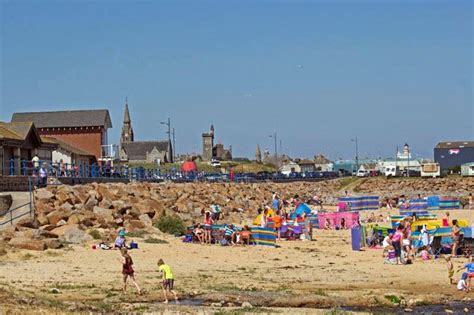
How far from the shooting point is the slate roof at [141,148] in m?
130

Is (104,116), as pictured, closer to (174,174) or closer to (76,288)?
(174,174)

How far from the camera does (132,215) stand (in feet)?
106

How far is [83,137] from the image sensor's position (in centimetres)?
6612

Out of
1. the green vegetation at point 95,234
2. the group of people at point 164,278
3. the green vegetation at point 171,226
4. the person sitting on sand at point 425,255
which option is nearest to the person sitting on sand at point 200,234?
the green vegetation at point 171,226

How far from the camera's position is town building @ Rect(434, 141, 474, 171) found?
123 metres

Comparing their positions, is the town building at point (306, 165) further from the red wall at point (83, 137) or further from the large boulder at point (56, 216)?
the large boulder at point (56, 216)

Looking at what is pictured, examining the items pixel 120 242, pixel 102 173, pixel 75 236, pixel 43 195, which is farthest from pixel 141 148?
pixel 120 242

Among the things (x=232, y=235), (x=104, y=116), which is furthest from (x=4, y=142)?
(x=104, y=116)

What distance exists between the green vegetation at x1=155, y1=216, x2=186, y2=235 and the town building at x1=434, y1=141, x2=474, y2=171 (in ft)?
313

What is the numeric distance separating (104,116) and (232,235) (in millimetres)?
39168

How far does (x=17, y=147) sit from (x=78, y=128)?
87.1ft

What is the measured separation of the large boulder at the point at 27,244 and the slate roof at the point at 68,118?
4191 centimetres

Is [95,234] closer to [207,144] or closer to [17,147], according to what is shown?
[17,147]

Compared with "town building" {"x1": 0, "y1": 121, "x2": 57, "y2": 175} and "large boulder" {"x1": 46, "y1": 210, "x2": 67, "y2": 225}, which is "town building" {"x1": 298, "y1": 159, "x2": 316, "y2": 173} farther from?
"large boulder" {"x1": 46, "y1": 210, "x2": 67, "y2": 225}
